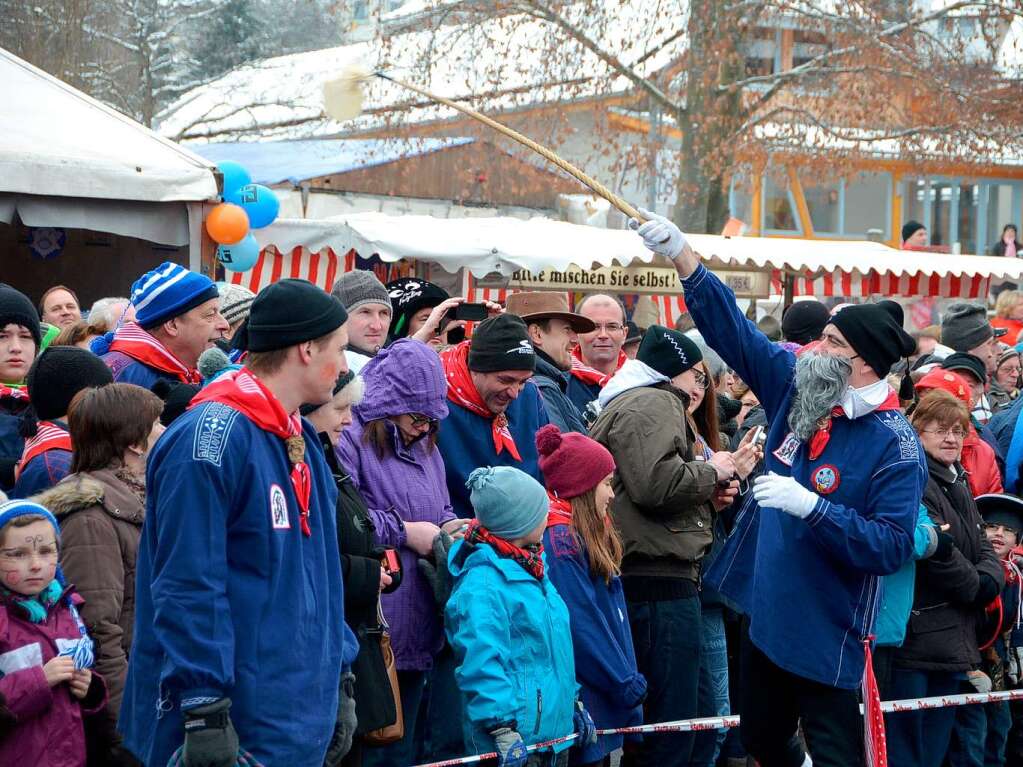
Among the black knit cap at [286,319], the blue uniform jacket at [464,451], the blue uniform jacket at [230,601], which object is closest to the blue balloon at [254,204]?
the blue uniform jacket at [464,451]

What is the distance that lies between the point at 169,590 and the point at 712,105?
1734 cm

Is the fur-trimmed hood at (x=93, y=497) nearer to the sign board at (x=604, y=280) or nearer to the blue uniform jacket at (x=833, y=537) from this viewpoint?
the blue uniform jacket at (x=833, y=537)

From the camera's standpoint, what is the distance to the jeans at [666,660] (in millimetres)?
5508

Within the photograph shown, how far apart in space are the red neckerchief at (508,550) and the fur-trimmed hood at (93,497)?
1149 mm

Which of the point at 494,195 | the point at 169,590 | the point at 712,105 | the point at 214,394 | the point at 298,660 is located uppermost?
the point at 712,105

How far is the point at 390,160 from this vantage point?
60.2 feet

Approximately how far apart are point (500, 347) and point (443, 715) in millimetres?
1449

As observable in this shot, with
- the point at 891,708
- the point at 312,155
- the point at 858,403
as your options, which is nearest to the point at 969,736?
the point at 891,708

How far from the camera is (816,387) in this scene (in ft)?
15.3

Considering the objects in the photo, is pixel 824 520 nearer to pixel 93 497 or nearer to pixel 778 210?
pixel 93 497

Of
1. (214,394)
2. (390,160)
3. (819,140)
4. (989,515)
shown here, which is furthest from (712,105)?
(214,394)

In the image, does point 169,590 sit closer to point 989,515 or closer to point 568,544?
point 568,544

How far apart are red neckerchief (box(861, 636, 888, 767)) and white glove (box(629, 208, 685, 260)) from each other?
1.62m

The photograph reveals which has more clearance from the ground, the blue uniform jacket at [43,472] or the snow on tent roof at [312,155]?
the snow on tent roof at [312,155]
